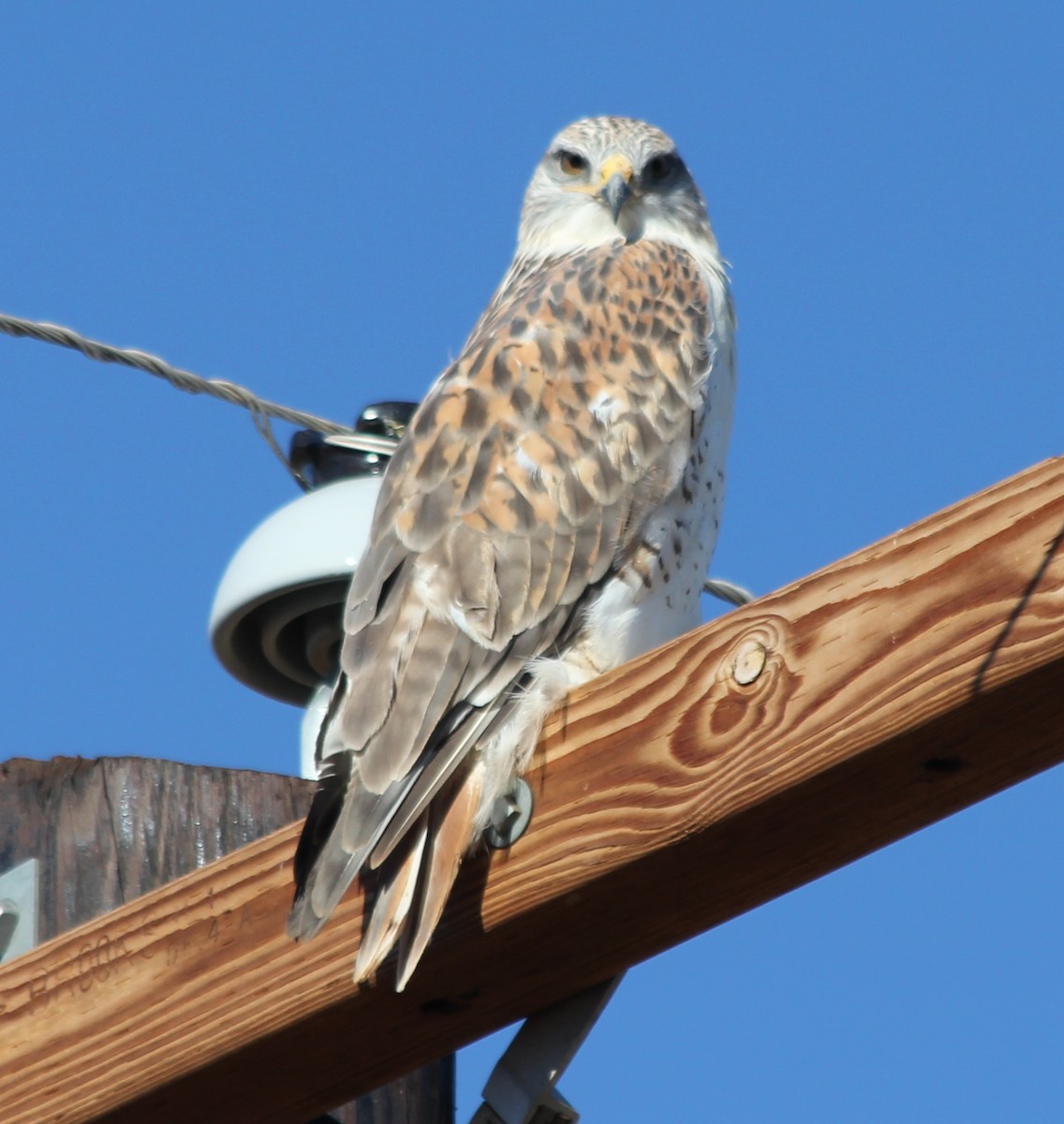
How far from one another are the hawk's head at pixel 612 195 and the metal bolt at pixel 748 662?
240 cm

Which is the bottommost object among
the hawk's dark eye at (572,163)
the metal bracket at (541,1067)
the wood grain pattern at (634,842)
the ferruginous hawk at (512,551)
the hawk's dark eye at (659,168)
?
the metal bracket at (541,1067)

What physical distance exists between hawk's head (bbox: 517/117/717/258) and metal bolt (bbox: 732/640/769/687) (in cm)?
240

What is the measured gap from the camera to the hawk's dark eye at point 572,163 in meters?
5.02

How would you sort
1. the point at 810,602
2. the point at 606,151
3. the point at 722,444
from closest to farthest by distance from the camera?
the point at 810,602, the point at 722,444, the point at 606,151

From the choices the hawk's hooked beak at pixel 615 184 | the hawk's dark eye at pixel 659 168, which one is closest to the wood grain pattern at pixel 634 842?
the hawk's hooked beak at pixel 615 184

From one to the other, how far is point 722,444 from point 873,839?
63.5 inches

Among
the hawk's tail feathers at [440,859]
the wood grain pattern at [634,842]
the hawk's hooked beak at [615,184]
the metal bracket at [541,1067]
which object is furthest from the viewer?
the hawk's hooked beak at [615,184]

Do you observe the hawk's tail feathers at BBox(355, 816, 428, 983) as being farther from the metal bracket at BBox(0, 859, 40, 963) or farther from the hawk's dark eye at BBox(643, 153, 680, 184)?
the hawk's dark eye at BBox(643, 153, 680, 184)

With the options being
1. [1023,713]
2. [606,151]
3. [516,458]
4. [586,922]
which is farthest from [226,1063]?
[606,151]

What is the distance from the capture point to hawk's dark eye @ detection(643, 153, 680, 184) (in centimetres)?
483

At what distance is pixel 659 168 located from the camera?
4.86 meters

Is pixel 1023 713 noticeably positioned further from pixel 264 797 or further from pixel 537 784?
pixel 264 797

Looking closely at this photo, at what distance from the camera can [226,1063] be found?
2471mm

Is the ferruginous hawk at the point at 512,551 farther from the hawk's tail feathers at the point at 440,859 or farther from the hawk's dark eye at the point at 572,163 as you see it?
the hawk's dark eye at the point at 572,163
